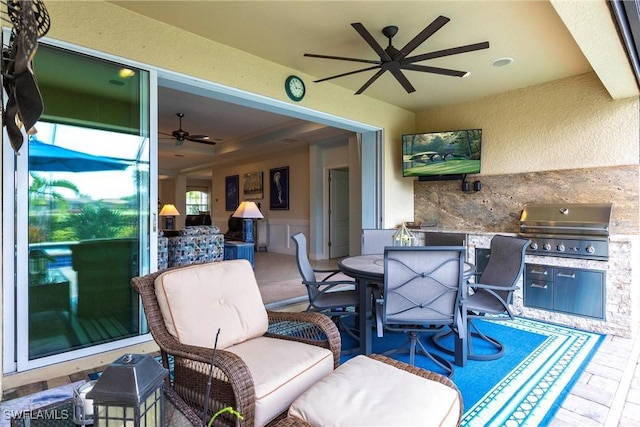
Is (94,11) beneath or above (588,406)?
above

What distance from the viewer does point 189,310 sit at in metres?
1.67

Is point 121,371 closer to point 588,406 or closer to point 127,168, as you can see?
point 127,168

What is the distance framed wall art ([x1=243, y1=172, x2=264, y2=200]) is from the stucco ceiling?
5.30 m

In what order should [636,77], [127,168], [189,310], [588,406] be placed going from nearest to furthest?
[189,310] < [588,406] < [127,168] < [636,77]

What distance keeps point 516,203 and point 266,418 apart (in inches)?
167

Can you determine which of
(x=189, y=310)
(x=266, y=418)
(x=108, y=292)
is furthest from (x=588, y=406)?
(x=108, y=292)

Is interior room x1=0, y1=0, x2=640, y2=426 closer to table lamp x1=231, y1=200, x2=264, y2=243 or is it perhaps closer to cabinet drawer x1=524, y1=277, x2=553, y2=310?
cabinet drawer x1=524, y1=277, x2=553, y2=310

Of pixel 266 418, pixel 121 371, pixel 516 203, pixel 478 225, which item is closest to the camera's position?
pixel 121 371

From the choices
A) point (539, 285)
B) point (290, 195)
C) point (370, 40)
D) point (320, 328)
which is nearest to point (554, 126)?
point (539, 285)

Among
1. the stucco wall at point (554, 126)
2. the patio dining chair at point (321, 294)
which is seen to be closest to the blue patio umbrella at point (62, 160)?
the patio dining chair at point (321, 294)

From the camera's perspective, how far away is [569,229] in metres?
3.50

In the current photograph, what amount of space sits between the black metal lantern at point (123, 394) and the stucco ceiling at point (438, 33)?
2.66 meters

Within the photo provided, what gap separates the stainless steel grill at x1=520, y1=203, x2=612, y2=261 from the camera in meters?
3.29

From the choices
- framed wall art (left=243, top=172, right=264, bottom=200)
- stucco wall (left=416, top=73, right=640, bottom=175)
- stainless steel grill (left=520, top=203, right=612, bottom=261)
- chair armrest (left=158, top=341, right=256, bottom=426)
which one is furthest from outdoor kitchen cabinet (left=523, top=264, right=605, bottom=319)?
framed wall art (left=243, top=172, right=264, bottom=200)
